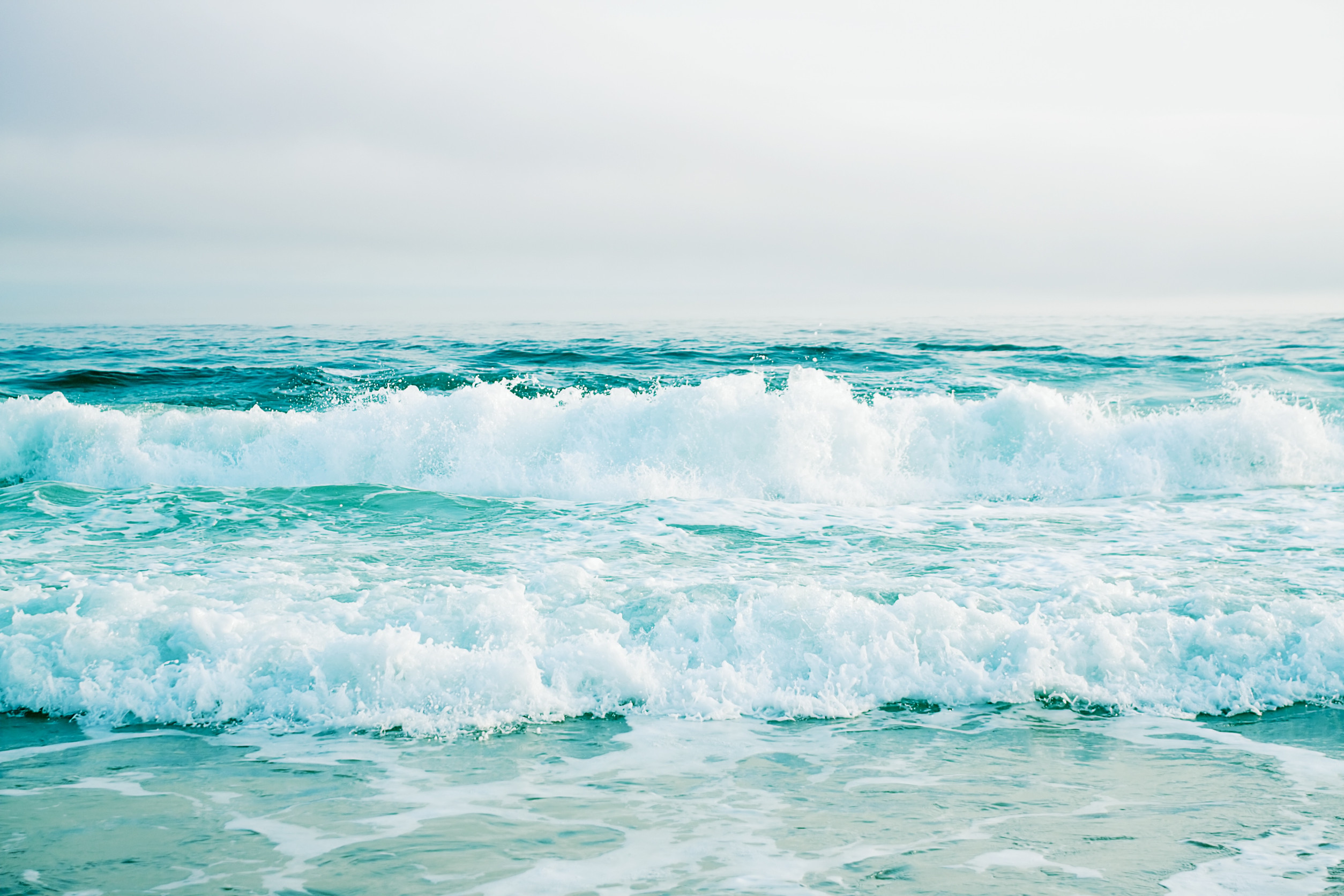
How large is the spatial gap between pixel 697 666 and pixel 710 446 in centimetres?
641

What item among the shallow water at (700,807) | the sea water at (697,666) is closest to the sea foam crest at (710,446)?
the sea water at (697,666)

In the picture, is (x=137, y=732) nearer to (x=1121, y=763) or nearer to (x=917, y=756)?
(x=917, y=756)

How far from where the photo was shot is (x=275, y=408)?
15164 mm

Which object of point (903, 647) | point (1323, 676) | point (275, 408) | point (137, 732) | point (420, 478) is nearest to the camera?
point (137, 732)

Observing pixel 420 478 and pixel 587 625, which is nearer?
pixel 587 625

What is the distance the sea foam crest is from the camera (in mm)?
10594

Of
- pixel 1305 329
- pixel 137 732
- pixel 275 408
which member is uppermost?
pixel 1305 329

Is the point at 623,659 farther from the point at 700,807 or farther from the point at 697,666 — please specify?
the point at 700,807

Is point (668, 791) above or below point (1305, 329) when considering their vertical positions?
below

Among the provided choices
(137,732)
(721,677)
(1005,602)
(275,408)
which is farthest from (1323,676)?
(275,408)

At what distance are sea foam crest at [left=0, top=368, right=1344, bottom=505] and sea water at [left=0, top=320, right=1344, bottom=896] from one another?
0.07 meters

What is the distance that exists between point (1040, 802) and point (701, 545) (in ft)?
13.7

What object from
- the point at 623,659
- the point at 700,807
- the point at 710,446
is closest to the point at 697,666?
the point at 623,659

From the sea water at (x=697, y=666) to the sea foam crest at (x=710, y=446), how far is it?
71 mm
